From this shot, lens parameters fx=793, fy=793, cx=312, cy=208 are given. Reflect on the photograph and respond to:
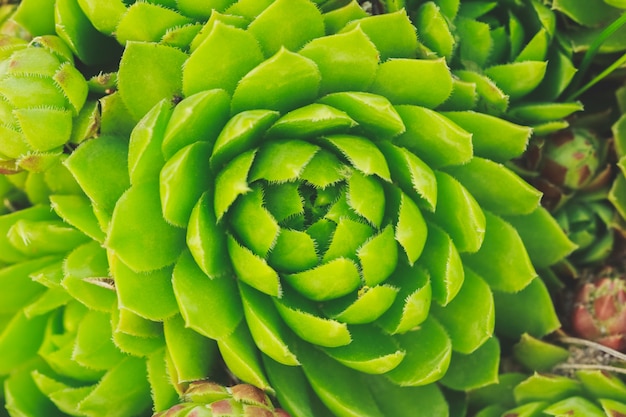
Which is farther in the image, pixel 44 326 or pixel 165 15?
pixel 44 326

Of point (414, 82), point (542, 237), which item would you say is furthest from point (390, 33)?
point (542, 237)

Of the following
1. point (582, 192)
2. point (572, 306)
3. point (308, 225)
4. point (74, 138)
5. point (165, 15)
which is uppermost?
point (165, 15)

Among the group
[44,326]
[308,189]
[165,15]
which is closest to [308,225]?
[308,189]

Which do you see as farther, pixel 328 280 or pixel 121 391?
pixel 121 391

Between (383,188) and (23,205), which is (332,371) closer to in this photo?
(383,188)

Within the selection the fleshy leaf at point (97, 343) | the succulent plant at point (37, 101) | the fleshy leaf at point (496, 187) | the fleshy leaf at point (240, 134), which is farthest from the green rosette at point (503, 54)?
the fleshy leaf at point (97, 343)

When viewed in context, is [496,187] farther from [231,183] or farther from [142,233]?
[142,233]

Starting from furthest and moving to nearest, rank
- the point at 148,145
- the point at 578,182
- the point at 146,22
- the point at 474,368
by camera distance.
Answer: the point at 578,182, the point at 474,368, the point at 146,22, the point at 148,145
